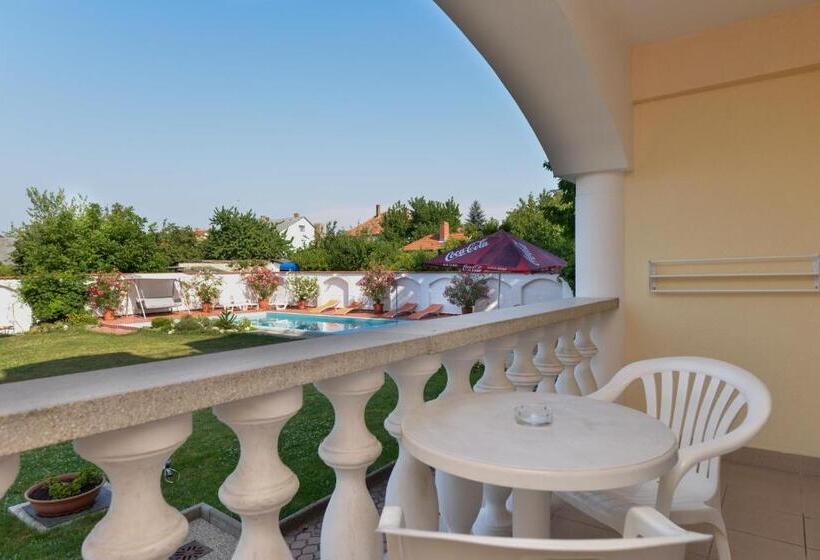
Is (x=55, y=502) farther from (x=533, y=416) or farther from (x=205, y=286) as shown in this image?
(x=205, y=286)

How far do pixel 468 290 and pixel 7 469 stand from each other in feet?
36.4

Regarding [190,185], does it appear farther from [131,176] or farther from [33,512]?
[33,512]

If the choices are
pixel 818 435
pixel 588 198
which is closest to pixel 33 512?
pixel 588 198

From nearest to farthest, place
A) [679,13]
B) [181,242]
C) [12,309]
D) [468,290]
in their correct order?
[679,13], [12,309], [468,290], [181,242]

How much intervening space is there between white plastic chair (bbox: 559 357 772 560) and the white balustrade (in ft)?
1.13

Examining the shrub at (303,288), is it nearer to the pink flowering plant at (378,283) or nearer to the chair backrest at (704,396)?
the pink flowering plant at (378,283)

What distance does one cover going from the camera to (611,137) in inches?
102

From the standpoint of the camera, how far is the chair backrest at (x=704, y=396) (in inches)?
56.3

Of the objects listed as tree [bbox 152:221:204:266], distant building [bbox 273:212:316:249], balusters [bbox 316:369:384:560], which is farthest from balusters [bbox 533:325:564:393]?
distant building [bbox 273:212:316:249]

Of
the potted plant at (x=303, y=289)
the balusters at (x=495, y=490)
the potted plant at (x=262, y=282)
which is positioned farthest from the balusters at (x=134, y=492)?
the potted plant at (x=262, y=282)

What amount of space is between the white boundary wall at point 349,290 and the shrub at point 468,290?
30cm

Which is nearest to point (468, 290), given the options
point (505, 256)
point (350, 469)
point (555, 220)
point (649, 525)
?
point (505, 256)

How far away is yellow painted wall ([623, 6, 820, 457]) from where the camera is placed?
243 centimetres

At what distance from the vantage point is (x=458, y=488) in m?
1.38
